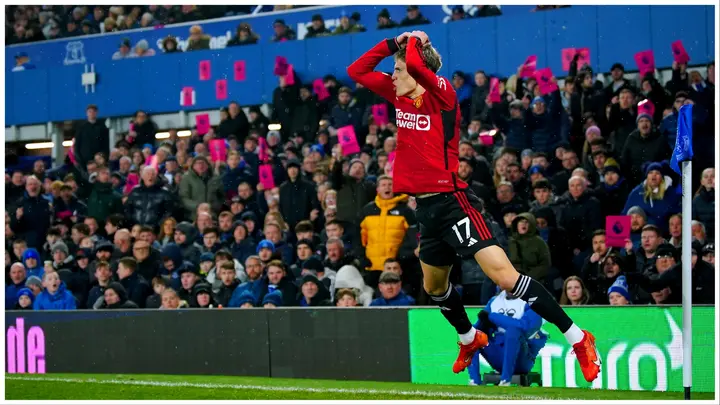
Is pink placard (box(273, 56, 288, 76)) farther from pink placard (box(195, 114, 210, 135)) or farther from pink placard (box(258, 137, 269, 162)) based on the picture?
pink placard (box(258, 137, 269, 162))

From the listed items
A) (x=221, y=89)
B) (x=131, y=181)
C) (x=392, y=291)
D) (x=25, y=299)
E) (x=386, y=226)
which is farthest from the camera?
(x=221, y=89)

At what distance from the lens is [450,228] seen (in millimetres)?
7336

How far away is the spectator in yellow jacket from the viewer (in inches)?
512

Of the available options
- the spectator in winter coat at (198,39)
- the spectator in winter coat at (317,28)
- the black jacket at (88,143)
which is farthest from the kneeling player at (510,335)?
the black jacket at (88,143)

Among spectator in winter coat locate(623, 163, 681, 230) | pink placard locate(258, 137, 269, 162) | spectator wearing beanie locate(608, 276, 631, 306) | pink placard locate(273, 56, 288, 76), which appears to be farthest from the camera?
pink placard locate(273, 56, 288, 76)

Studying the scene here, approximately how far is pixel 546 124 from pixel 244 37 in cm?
612

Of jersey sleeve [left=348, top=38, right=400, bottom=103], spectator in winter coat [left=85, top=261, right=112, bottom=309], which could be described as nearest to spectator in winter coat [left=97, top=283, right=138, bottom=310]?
spectator in winter coat [left=85, top=261, right=112, bottom=309]

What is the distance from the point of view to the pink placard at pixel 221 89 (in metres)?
18.9

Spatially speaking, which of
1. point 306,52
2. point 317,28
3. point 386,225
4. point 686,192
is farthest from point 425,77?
point 317,28

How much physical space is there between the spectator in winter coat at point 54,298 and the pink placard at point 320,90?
15.0ft

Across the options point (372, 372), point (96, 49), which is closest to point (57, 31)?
point (96, 49)

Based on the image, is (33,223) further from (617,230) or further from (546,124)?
(617,230)

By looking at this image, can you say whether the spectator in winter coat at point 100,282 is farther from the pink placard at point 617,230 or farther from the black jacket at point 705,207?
the black jacket at point 705,207

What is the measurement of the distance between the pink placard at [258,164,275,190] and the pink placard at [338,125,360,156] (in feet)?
3.54
